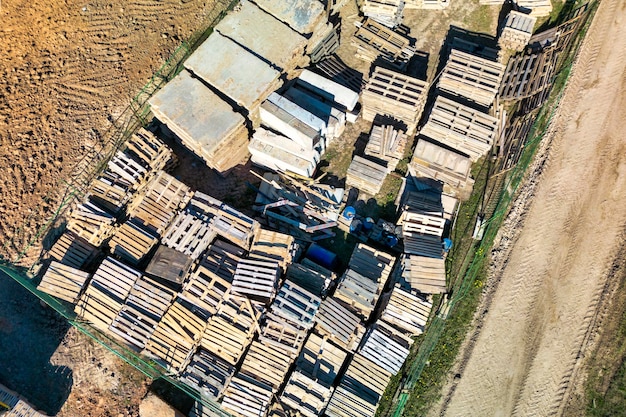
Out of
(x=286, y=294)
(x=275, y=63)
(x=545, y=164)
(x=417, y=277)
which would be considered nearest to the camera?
(x=286, y=294)

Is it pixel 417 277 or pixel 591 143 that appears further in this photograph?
pixel 591 143

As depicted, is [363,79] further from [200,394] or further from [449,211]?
[200,394]

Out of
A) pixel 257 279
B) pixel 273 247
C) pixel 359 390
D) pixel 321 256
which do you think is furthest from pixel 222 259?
pixel 359 390

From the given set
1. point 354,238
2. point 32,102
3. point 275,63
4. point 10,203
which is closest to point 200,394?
point 354,238

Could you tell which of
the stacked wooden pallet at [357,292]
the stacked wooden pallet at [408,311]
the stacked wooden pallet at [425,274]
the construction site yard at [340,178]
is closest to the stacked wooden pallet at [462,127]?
the construction site yard at [340,178]

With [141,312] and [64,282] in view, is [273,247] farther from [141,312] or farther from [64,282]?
[64,282]
